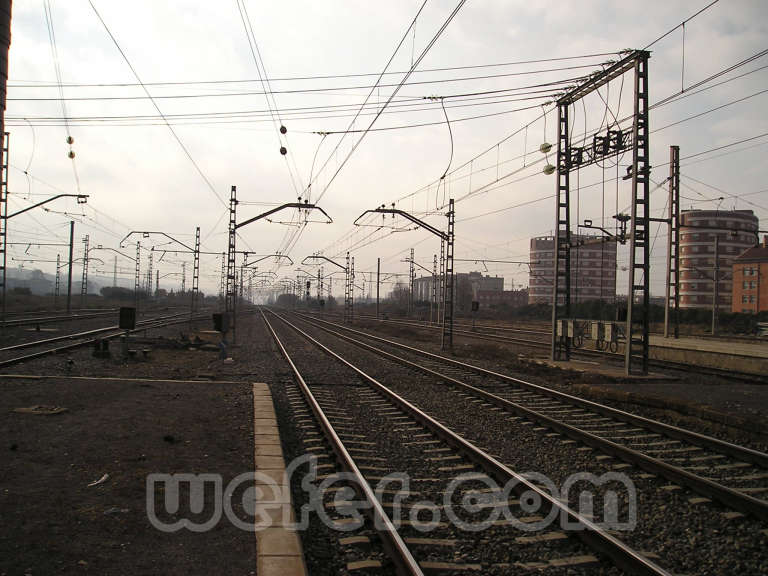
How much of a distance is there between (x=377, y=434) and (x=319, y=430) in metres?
1.03

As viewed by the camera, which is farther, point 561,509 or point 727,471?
point 727,471

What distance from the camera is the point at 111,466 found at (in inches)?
264

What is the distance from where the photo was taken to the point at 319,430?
9656mm

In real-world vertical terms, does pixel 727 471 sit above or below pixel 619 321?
below

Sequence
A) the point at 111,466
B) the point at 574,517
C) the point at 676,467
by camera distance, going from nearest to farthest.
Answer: the point at 574,517 → the point at 111,466 → the point at 676,467

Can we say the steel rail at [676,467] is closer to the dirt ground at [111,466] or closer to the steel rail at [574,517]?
the steel rail at [574,517]

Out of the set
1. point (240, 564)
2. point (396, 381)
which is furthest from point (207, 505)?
point (396, 381)

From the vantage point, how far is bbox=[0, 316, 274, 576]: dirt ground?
14.4ft

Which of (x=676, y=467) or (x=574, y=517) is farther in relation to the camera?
(x=676, y=467)

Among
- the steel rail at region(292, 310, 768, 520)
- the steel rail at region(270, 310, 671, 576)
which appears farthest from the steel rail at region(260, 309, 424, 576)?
the steel rail at region(292, 310, 768, 520)

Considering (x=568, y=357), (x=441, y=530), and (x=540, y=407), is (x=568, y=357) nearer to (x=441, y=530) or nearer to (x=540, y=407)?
(x=540, y=407)

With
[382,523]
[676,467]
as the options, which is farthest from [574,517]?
[676,467]

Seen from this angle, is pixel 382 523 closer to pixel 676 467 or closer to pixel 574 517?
pixel 574 517

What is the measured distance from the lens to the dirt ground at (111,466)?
4386 mm
